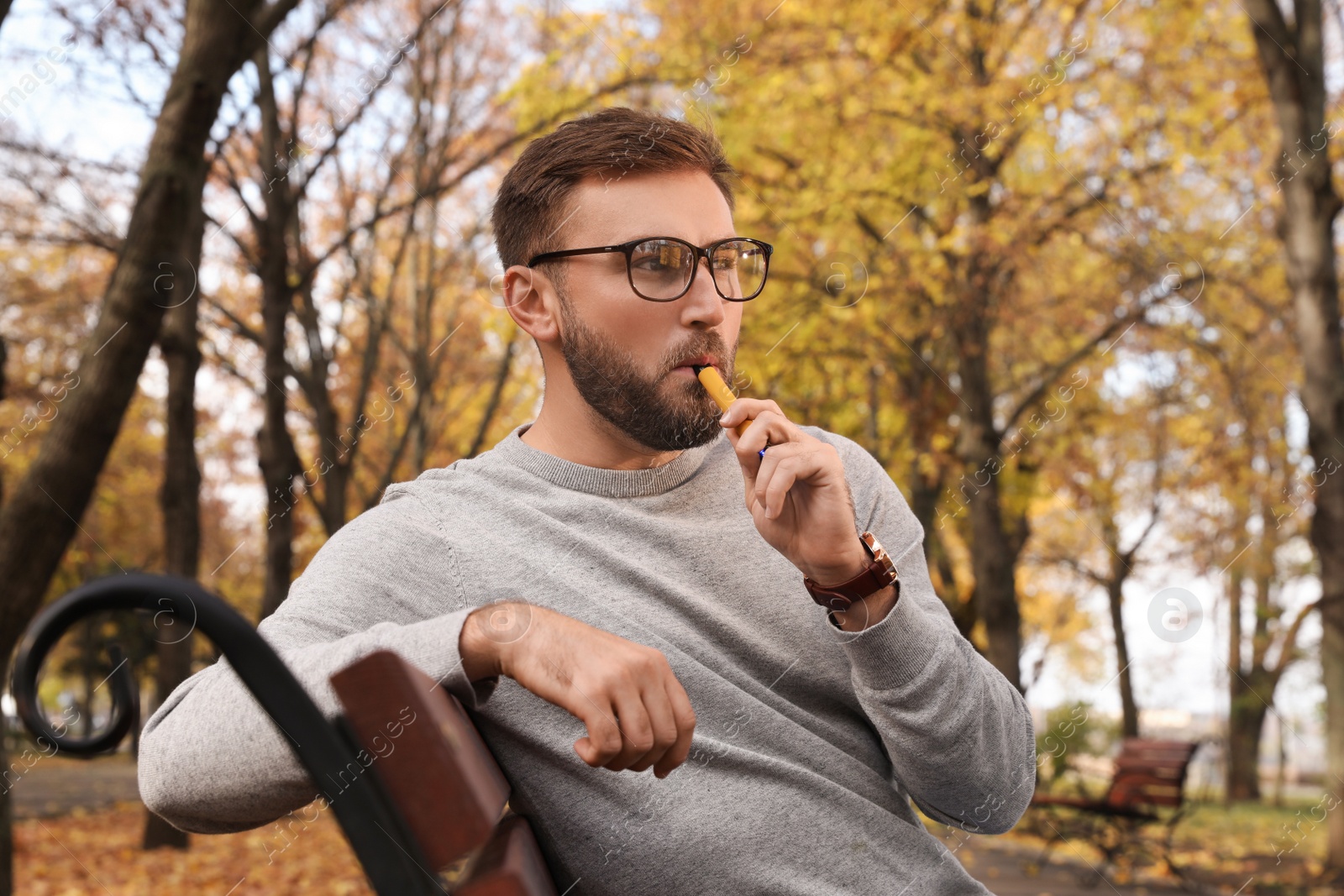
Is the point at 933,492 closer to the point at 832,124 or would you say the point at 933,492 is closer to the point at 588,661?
the point at 832,124

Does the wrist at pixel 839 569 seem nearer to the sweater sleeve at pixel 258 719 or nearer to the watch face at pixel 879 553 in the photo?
the watch face at pixel 879 553

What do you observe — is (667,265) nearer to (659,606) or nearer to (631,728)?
(659,606)

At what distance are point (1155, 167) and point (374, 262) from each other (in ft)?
27.1

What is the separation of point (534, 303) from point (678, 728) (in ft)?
3.99

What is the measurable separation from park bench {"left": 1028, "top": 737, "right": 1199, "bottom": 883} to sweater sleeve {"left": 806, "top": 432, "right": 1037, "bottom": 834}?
6978 millimetres

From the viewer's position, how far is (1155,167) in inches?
439

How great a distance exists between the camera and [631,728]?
1282 millimetres

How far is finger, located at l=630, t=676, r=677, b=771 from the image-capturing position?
1.30 m

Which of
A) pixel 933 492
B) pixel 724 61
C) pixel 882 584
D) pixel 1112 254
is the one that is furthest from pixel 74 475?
pixel 933 492

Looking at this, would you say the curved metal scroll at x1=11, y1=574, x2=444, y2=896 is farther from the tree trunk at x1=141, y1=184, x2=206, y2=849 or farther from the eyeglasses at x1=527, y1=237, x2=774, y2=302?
the tree trunk at x1=141, y1=184, x2=206, y2=849

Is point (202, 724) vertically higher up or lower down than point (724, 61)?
lower down

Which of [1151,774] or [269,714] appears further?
[1151,774]

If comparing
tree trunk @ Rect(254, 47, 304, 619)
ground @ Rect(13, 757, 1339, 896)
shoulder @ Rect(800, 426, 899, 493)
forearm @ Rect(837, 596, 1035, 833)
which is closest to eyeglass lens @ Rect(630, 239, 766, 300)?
shoulder @ Rect(800, 426, 899, 493)

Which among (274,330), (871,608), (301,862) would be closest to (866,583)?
(871,608)
